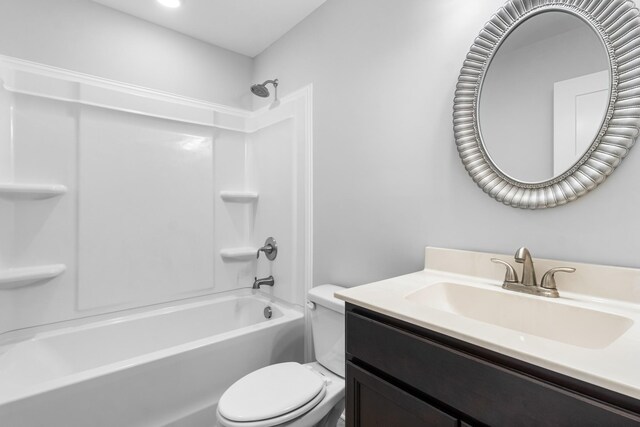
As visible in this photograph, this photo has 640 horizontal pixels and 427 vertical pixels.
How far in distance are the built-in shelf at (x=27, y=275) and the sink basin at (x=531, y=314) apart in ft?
6.44

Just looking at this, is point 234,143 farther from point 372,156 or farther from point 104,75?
point 372,156

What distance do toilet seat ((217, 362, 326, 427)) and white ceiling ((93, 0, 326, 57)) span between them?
2.13 meters

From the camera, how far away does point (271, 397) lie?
4.14 feet

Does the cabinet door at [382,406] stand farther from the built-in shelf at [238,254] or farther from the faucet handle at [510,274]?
the built-in shelf at [238,254]

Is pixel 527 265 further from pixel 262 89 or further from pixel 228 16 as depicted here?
pixel 228 16

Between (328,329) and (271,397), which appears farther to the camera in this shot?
(328,329)

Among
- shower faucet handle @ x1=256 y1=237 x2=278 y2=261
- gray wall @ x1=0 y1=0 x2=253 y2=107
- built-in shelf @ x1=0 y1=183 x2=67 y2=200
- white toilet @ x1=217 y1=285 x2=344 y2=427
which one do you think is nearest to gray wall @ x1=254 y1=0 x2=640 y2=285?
white toilet @ x1=217 y1=285 x2=344 y2=427

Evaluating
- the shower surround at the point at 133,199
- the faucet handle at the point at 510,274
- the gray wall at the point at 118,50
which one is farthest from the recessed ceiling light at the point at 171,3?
the faucet handle at the point at 510,274

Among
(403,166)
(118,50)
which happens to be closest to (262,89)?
(118,50)

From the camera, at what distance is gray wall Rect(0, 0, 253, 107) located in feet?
5.70

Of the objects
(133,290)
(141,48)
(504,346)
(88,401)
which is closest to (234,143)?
(141,48)

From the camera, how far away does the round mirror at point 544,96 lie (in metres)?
0.96

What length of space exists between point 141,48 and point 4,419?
2.12 metres

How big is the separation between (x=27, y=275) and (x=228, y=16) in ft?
6.42
